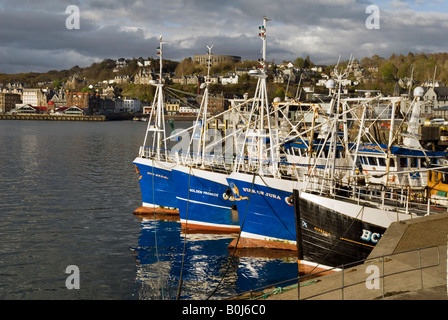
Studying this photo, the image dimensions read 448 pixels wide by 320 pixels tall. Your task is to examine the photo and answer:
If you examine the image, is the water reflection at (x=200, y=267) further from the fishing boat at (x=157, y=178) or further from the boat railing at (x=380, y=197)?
the boat railing at (x=380, y=197)

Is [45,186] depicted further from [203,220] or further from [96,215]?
[203,220]

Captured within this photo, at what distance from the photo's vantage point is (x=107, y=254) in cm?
2856

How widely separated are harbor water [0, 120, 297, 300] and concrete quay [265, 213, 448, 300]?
682 cm

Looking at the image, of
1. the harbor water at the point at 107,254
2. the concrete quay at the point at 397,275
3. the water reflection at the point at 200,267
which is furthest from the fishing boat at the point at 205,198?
the concrete quay at the point at 397,275

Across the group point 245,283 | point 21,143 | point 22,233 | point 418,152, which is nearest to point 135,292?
point 245,283

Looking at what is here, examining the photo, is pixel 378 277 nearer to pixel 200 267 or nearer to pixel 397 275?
pixel 397 275

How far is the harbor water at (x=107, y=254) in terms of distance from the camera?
23.4 meters

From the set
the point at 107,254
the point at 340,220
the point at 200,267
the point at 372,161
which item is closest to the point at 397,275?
the point at 340,220

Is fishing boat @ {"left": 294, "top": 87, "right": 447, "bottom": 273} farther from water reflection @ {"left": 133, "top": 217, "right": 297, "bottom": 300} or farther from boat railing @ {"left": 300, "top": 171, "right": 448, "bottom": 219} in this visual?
water reflection @ {"left": 133, "top": 217, "right": 297, "bottom": 300}

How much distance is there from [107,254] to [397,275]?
1821cm

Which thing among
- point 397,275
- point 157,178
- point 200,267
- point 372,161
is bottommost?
point 200,267

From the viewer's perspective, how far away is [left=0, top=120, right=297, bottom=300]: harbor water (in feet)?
76.6

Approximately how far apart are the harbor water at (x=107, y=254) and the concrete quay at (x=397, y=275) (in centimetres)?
682
